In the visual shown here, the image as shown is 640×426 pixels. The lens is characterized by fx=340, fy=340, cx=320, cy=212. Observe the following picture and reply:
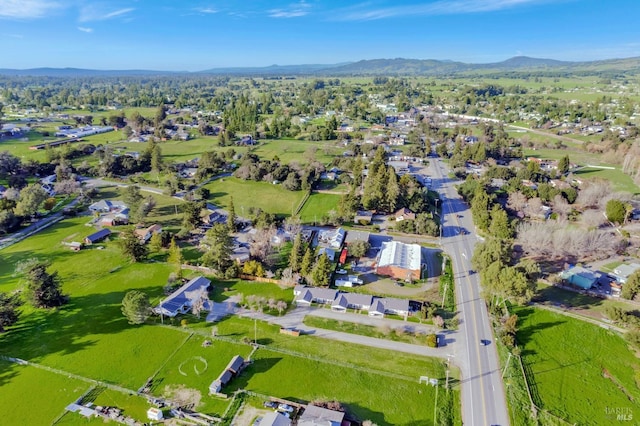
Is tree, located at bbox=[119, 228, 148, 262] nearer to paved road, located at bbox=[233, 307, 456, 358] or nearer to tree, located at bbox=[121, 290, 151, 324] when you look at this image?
tree, located at bbox=[121, 290, 151, 324]

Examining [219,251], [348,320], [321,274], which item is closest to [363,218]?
[321,274]

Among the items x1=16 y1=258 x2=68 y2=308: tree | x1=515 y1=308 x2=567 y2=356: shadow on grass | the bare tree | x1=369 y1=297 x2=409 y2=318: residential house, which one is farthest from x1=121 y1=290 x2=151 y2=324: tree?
x1=515 y1=308 x2=567 y2=356: shadow on grass

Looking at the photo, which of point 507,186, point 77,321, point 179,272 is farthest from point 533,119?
point 77,321

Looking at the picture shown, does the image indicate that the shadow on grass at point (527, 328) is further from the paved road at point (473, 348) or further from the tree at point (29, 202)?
the tree at point (29, 202)

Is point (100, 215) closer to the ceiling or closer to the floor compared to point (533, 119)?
closer to the floor

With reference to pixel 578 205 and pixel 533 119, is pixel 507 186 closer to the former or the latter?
pixel 578 205
